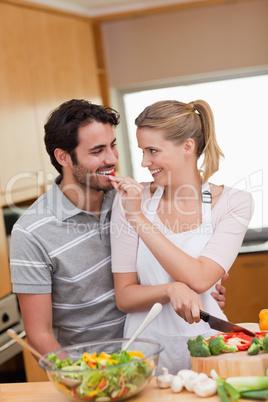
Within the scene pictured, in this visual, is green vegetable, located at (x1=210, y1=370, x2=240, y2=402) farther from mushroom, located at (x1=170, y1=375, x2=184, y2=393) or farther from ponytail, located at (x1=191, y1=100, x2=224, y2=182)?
ponytail, located at (x1=191, y1=100, x2=224, y2=182)

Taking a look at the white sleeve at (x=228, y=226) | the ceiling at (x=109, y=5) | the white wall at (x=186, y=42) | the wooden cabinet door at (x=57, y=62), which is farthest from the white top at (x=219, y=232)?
the white wall at (x=186, y=42)

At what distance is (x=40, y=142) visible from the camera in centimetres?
304

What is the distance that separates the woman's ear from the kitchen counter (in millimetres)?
689

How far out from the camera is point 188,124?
5.40 feet

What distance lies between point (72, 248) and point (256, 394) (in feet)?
2.58

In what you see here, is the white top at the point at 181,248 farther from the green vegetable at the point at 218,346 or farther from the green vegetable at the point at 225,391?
the green vegetable at the point at 225,391

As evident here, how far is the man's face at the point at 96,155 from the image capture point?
1717 mm

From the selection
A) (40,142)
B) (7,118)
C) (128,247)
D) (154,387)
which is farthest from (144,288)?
(40,142)

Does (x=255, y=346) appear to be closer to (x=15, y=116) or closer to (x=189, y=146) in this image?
(x=189, y=146)

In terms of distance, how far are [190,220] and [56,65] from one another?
1.93 metres

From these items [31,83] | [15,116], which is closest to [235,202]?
[15,116]

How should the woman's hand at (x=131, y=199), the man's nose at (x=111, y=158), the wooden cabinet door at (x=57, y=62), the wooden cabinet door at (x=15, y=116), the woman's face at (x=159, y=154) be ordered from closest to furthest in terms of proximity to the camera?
the woman's hand at (x=131, y=199) → the woman's face at (x=159, y=154) → the man's nose at (x=111, y=158) → the wooden cabinet door at (x=15, y=116) → the wooden cabinet door at (x=57, y=62)

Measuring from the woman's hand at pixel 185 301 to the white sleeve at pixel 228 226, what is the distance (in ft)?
0.44

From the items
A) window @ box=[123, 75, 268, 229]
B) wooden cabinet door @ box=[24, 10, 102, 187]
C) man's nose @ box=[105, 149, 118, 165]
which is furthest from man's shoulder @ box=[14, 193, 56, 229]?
window @ box=[123, 75, 268, 229]
